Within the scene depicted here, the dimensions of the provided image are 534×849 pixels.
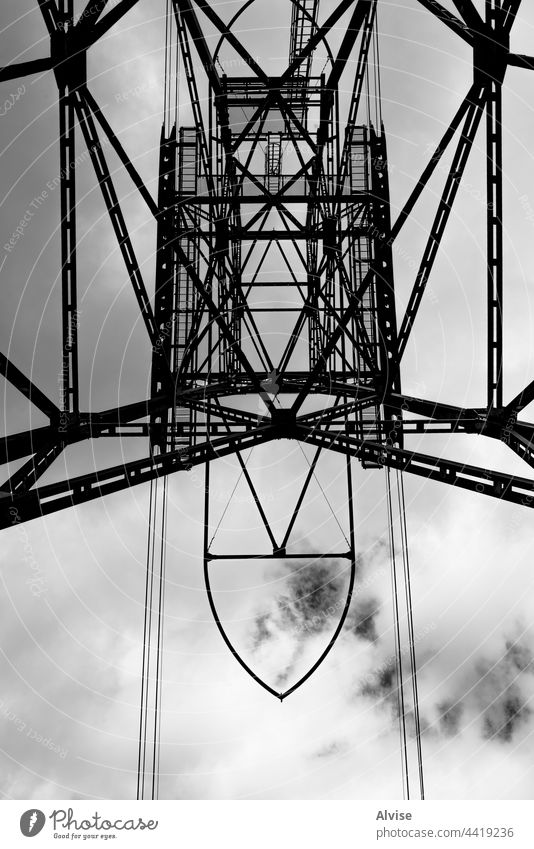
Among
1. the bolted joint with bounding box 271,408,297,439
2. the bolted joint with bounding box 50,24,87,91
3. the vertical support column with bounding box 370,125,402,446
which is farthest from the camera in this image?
the bolted joint with bounding box 271,408,297,439

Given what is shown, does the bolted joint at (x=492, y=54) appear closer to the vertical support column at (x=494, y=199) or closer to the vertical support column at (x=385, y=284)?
the vertical support column at (x=494, y=199)

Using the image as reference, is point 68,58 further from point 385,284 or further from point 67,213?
point 385,284

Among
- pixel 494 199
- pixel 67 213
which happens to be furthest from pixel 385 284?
pixel 67 213

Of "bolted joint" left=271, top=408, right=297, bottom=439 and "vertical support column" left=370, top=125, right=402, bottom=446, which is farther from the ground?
"vertical support column" left=370, top=125, right=402, bottom=446

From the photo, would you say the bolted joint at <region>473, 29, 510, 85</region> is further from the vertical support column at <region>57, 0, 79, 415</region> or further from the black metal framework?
the vertical support column at <region>57, 0, 79, 415</region>

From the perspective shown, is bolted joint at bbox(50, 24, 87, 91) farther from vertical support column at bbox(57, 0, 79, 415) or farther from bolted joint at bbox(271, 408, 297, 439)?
bolted joint at bbox(271, 408, 297, 439)

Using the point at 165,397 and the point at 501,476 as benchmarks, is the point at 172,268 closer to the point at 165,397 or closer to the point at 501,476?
the point at 165,397

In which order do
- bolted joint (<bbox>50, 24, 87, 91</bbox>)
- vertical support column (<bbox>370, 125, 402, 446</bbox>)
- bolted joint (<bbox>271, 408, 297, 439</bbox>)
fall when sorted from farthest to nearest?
bolted joint (<bbox>271, 408, 297, 439</bbox>) < vertical support column (<bbox>370, 125, 402, 446</bbox>) < bolted joint (<bbox>50, 24, 87, 91</bbox>)

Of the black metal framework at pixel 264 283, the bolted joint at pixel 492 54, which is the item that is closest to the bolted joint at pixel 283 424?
the black metal framework at pixel 264 283

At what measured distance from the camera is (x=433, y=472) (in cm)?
1488

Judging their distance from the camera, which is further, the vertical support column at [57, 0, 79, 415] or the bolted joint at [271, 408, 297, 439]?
the bolted joint at [271, 408, 297, 439]

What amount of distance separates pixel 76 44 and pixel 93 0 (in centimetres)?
87

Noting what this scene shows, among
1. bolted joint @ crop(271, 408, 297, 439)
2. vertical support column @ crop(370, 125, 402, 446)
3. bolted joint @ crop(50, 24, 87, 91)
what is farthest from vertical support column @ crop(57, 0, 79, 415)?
vertical support column @ crop(370, 125, 402, 446)

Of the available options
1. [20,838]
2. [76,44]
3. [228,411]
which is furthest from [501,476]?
[76,44]
